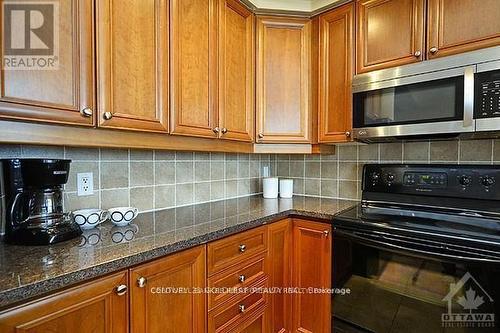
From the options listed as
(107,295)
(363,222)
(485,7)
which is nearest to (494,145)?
(485,7)

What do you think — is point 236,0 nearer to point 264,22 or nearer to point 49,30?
point 264,22

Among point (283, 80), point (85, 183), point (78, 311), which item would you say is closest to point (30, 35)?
point (85, 183)

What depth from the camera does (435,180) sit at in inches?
64.9

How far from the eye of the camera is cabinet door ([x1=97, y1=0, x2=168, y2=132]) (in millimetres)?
1121

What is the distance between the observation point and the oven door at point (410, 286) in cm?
117

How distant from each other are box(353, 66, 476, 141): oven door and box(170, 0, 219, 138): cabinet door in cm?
91

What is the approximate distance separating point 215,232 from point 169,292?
0.31 meters

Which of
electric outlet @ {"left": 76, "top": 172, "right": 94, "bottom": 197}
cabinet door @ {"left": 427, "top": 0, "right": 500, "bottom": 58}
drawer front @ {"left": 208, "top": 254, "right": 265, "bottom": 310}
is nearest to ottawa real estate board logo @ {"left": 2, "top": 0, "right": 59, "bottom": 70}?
electric outlet @ {"left": 76, "top": 172, "right": 94, "bottom": 197}

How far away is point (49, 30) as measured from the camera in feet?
3.21

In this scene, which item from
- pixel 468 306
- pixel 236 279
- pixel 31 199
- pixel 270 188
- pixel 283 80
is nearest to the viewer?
pixel 31 199

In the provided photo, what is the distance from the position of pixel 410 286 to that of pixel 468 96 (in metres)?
0.97

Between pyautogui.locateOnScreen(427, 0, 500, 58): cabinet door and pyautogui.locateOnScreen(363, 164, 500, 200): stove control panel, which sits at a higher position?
pyautogui.locateOnScreen(427, 0, 500, 58): cabinet door

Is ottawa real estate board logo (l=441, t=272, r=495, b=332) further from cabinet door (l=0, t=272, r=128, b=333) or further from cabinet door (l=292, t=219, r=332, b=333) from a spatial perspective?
cabinet door (l=0, t=272, r=128, b=333)

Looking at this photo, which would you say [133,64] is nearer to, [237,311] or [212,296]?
[212,296]
